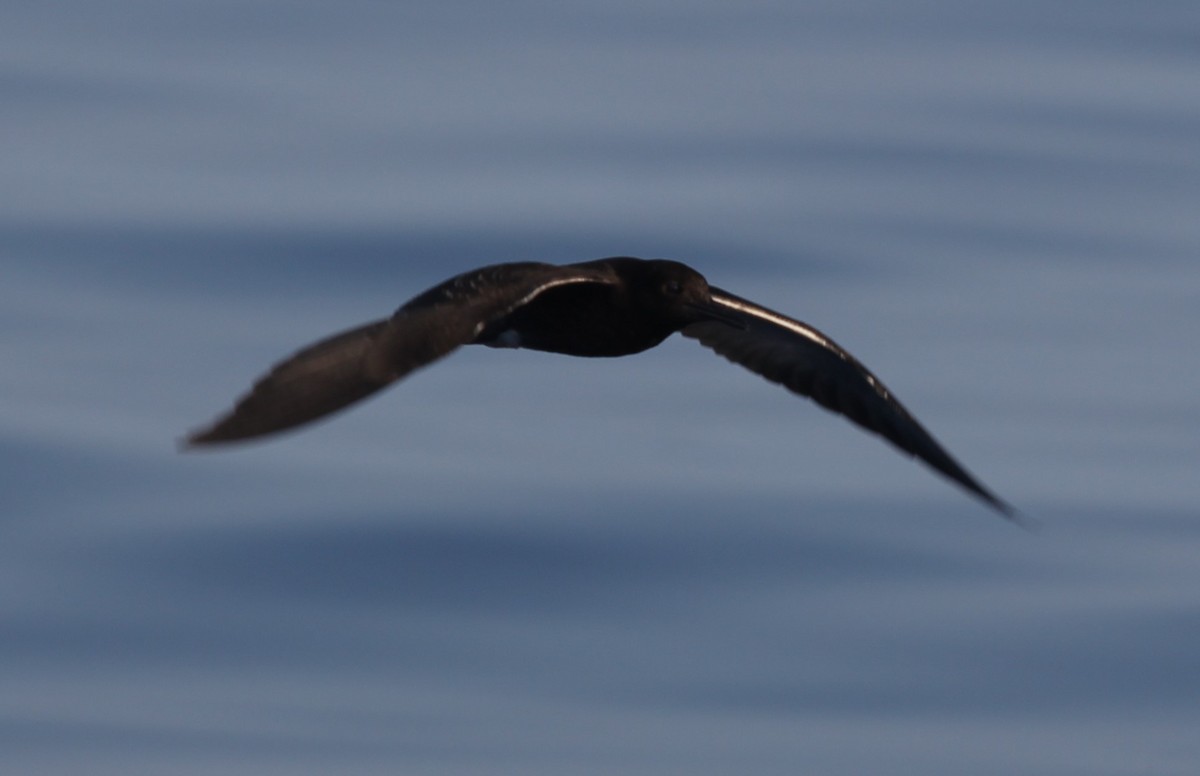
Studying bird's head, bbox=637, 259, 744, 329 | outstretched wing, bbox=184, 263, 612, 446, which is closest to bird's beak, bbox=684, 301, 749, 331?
bird's head, bbox=637, 259, 744, 329

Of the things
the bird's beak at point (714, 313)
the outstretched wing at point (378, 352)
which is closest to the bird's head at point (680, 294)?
the bird's beak at point (714, 313)

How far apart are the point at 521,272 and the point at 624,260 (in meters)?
1.06

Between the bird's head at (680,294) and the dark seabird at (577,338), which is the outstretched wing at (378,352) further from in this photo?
the bird's head at (680,294)

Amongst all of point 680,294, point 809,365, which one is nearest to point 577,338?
point 680,294

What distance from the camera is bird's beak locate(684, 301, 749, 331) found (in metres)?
10.2

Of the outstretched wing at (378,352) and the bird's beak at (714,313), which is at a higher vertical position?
the bird's beak at (714,313)

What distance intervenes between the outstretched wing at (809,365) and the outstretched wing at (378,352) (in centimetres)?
138

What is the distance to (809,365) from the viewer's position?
10.6 m

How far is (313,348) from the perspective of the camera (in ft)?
27.2

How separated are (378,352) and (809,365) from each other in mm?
2848

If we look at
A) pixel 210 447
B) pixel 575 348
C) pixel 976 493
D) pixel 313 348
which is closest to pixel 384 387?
pixel 313 348

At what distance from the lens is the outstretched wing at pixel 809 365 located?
406 inches

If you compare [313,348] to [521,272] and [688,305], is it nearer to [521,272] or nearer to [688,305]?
[521,272]

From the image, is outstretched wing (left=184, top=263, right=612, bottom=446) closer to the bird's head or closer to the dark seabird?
the dark seabird
